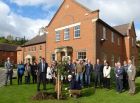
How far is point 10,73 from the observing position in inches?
824

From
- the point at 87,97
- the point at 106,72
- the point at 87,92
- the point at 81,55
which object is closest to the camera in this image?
the point at 87,97

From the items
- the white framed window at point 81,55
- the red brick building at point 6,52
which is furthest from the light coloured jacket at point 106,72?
the red brick building at point 6,52

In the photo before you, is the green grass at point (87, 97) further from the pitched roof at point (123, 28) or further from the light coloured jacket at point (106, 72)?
the pitched roof at point (123, 28)

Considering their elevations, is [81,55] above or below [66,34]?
below

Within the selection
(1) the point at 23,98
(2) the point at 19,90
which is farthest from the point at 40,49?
(1) the point at 23,98

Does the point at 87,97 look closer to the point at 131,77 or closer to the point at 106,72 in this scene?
the point at 131,77

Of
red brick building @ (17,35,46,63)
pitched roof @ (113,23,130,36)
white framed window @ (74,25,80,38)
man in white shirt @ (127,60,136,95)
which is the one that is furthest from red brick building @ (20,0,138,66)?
man in white shirt @ (127,60,136,95)

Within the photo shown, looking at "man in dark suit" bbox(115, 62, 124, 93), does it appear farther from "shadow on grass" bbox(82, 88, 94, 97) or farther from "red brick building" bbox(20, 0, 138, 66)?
"red brick building" bbox(20, 0, 138, 66)

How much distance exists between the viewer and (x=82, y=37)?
107ft

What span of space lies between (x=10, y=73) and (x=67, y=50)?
45.4 feet

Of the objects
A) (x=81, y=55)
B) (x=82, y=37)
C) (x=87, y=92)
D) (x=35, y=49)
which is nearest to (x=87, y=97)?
(x=87, y=92)

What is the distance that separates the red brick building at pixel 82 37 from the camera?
31.5 meters

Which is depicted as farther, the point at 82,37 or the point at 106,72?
the point at 82,37

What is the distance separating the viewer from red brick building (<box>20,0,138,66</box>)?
31.5 meters
